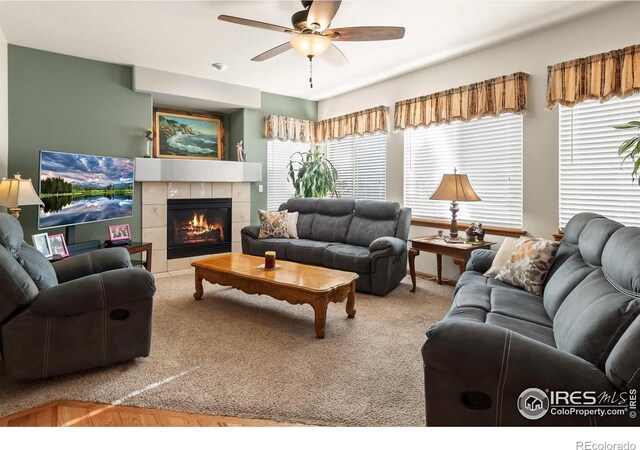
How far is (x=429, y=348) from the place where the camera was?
4.79 feet

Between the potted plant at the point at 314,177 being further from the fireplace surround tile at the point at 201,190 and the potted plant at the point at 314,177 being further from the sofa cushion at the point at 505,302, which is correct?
the sofa cushion at the point at 505,302

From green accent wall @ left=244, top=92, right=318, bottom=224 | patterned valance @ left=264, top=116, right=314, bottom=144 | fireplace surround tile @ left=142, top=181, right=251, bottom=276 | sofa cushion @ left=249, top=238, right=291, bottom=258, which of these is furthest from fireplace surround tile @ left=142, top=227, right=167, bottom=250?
patterned valance @ left=264, top=116, right=314, bottom=144

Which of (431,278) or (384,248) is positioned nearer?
(384,248)

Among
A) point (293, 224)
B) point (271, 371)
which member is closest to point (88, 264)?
point (271, 371)

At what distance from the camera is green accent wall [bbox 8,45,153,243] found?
14.1 ft

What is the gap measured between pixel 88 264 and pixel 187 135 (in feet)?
11.8

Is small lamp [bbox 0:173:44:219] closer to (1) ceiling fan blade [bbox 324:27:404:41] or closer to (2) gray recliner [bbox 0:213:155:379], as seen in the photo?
(2) gray recliner [bbox 0:213:155:379]

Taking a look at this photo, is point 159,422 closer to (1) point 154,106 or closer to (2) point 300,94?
(1) point 154,106

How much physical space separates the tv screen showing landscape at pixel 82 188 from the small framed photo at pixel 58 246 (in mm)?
188

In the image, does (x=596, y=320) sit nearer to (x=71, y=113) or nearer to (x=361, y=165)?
(x=361, y=165)

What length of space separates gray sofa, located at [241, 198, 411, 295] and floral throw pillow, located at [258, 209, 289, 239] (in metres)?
0.09

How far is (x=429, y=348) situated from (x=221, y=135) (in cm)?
570

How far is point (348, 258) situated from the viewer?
4.22m
